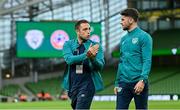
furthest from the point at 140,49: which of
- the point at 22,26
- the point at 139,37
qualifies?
the point at 22,26

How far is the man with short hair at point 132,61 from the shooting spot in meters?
8.62

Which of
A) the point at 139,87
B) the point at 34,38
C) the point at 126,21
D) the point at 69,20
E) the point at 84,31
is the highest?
the point at 126,21

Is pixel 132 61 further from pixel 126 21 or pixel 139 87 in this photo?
pixel 126 21

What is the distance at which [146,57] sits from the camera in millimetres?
8523

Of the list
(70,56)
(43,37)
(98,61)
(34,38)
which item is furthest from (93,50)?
(43,37)

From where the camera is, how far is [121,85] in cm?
881

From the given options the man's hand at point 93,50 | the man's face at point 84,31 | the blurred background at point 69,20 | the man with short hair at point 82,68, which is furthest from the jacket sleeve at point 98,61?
the blurred background at point 69,20

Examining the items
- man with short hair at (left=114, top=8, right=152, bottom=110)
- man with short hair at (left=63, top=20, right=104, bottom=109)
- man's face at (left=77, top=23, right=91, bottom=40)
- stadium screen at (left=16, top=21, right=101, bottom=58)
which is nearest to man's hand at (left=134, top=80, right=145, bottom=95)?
man with short hair at (left=114, top=8, right=152, bottom=110)

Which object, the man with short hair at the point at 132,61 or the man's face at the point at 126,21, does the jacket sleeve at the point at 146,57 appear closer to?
the man with short hair at the point at 132,61

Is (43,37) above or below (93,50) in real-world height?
below

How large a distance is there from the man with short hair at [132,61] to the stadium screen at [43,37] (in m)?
37.9

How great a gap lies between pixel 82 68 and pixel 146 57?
3.03 feet

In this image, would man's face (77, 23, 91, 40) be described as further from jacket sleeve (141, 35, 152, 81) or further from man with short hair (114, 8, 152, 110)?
jacket sleeve (141, 35, 152, 81)

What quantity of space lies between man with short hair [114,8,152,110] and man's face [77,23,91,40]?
0.59m
